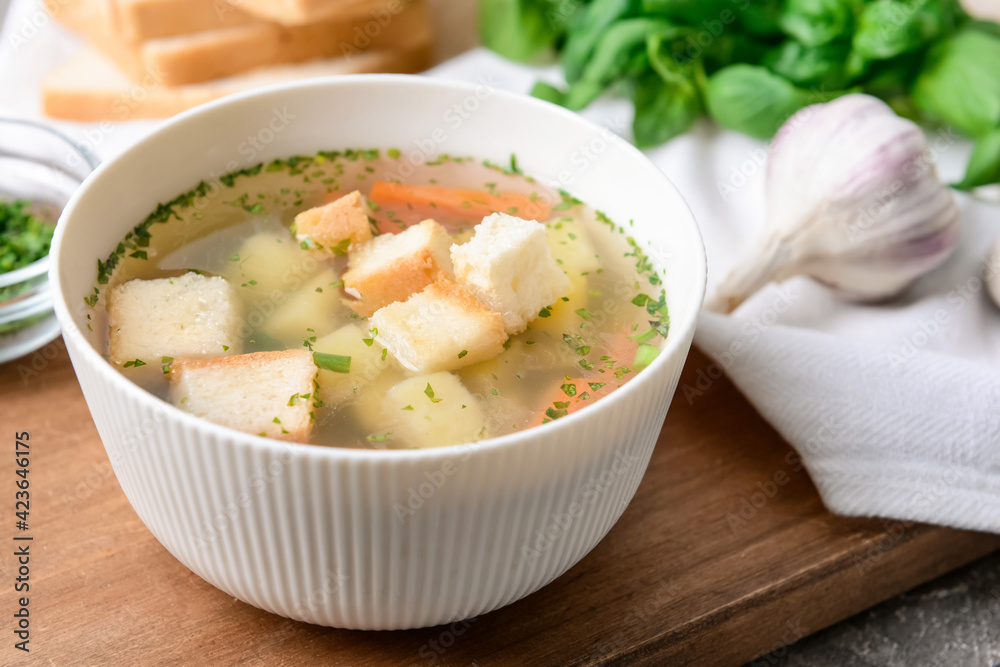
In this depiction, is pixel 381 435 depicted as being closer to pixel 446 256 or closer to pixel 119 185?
pixel 446 256

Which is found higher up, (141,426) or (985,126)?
(141,426)

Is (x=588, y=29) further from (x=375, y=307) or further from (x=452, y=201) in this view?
(x=375, y=307)

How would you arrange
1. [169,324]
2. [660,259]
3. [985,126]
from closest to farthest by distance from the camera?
[169,324]
[660,259]
[985,126]

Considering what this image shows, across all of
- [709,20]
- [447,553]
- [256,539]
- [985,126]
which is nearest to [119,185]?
[256,539]

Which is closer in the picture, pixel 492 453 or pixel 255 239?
pixel 492 453

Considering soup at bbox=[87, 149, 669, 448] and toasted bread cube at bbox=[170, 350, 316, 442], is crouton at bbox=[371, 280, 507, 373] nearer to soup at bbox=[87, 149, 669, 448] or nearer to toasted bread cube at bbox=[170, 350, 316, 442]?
soup at bbox=[87, 149, 669, 448]

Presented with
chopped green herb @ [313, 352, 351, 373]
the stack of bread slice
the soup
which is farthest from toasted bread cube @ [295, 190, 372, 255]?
the stack of bread slice

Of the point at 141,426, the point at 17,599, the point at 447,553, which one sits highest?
the point at 141,426
